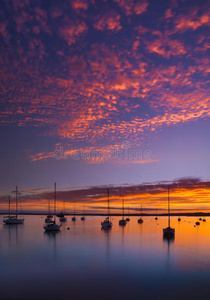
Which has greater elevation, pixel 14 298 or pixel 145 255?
pixel 14 298

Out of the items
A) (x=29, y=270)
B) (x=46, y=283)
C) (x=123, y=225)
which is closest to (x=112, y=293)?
(x=46, y=283)

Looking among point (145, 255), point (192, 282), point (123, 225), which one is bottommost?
point (123, 225)

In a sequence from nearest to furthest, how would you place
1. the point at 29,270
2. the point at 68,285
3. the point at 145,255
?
the point at 68,285
the point at 29,270
the point at 145,255

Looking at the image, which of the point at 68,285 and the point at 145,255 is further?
the point at 145,255

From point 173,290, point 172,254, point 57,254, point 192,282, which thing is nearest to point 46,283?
point 173,290

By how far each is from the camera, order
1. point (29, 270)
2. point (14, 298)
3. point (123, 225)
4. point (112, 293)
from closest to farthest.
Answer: point (14, 298)
point (112, 293)
point (29, 270)
point (123, 225)

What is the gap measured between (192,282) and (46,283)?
17.6 meters

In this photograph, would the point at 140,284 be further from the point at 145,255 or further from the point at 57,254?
the point at 57,254

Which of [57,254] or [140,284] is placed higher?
[140,284]

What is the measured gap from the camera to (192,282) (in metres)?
33.0

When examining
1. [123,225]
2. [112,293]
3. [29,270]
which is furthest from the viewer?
[123,225]

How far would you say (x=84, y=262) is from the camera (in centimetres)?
4684

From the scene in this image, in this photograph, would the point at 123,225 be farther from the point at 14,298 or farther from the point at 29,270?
the point at 14,298

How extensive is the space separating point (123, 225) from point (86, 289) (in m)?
130
